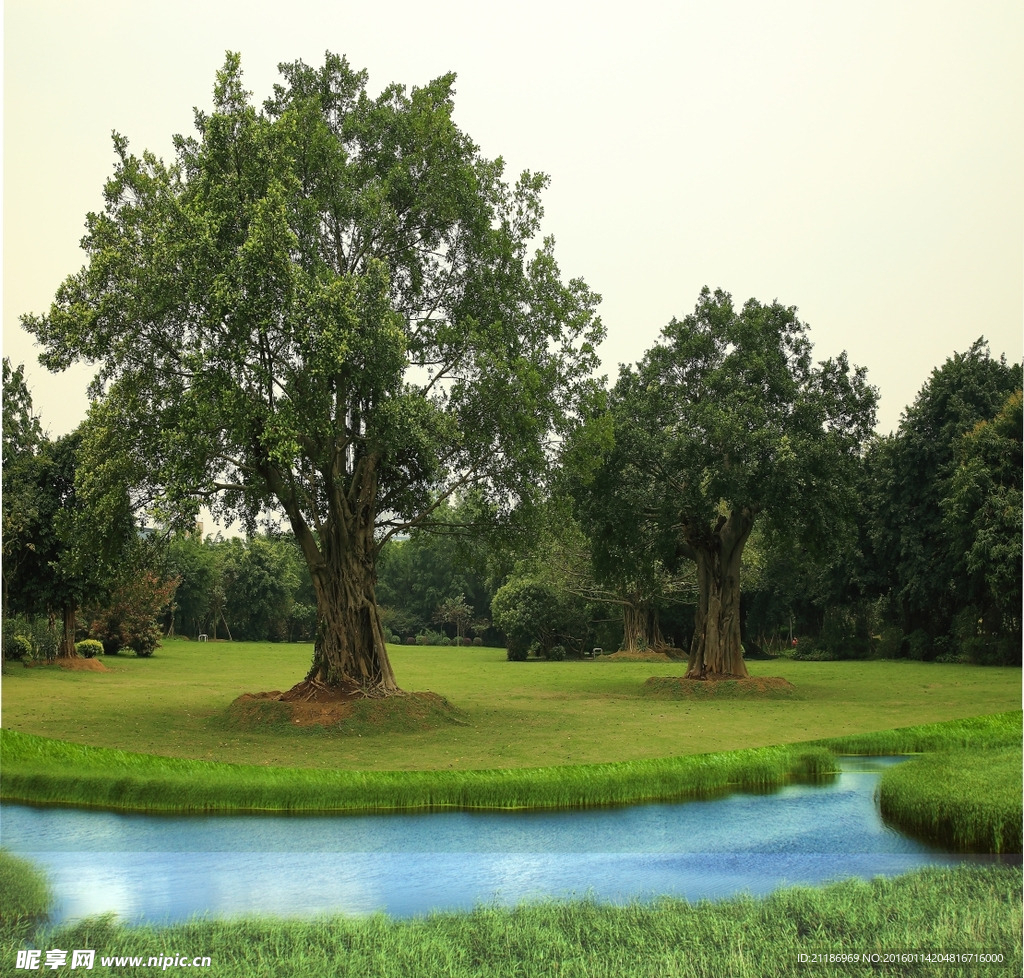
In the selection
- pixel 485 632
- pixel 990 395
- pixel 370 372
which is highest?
pixel 990 395

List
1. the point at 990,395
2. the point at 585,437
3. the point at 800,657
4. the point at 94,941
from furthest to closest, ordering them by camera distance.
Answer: the point at 800,657 < the point at 990,395 < the point at 585,437 < the point at 94,941

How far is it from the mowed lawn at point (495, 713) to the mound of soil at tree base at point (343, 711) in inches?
8.9

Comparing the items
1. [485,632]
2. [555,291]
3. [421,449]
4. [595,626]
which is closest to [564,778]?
[421,449]

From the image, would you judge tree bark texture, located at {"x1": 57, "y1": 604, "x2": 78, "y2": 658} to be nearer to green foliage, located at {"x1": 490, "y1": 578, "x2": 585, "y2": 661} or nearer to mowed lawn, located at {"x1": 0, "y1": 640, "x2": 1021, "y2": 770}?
mowed lawn, located at {"x1": 0, "y1": 640, "x2": 1021, "y2": 770}

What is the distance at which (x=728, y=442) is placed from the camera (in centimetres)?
2339

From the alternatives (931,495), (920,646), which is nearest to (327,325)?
(931,495)

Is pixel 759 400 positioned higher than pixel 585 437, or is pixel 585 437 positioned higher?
pixel 759 400

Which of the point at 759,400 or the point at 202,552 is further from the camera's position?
the point at 202,552

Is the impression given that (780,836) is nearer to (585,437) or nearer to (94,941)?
(94,941)

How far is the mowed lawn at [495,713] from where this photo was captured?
47.6ft

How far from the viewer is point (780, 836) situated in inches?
413

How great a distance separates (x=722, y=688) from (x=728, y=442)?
21.9 feet

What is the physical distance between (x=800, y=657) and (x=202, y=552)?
3372 centimetres

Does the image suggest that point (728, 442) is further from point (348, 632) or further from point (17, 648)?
point (17, 648)
